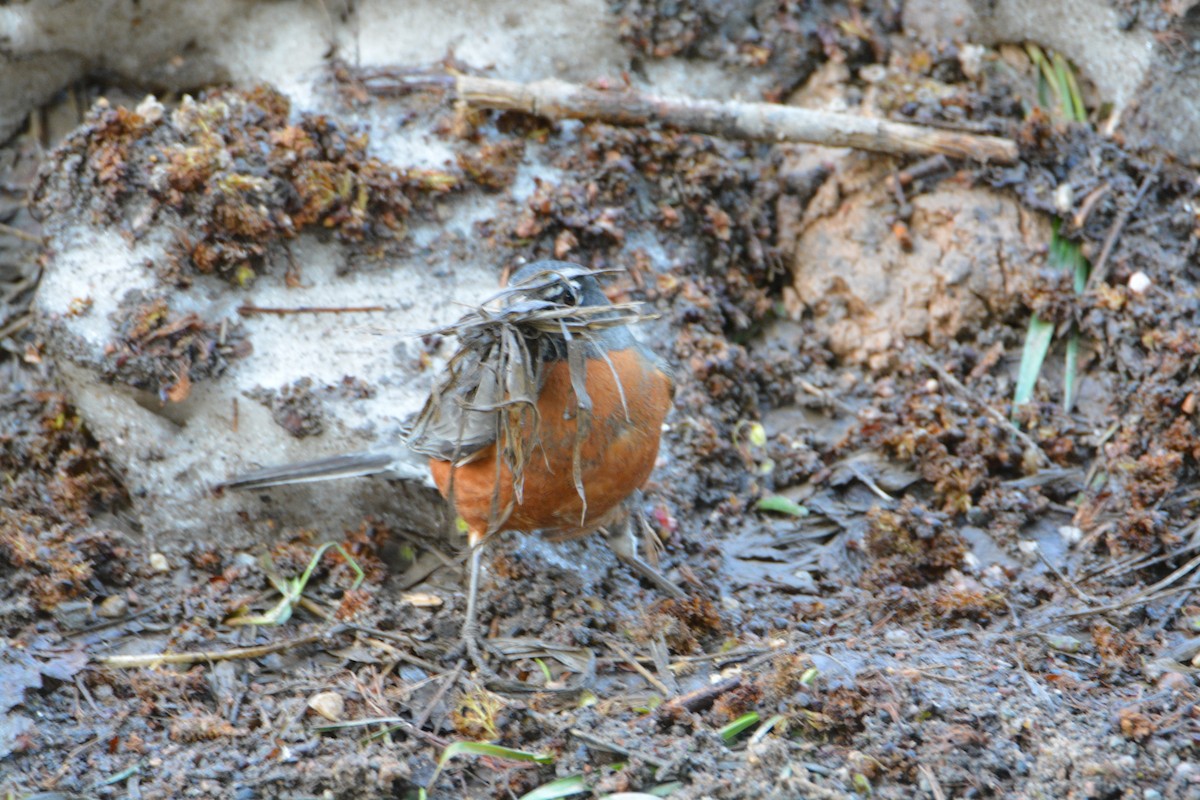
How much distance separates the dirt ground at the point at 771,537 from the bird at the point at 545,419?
0.48 metres

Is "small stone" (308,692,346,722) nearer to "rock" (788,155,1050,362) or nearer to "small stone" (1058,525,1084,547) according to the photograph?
"small stone" (1058,525,1084,547)

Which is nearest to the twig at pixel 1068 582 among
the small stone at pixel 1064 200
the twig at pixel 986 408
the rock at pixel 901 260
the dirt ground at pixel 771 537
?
the dirt ground at pixel 771 537

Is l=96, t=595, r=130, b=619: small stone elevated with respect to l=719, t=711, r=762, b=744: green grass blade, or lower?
lower

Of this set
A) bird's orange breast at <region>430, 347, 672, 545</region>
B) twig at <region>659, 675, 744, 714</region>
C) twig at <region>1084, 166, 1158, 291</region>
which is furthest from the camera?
twig at <region>1084, 166, 1158, 291</region>

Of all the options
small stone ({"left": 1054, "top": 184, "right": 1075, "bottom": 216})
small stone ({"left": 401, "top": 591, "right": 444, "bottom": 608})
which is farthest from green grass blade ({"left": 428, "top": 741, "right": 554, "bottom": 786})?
small stone ({"left": 1054, "top": 184, "right": 1075, "bottom": 216})

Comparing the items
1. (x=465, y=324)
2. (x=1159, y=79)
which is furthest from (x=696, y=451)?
(x=1159, y=79)

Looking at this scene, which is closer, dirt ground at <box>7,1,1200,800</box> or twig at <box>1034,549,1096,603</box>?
dirt ground at <box>7,1,1200,800</box>

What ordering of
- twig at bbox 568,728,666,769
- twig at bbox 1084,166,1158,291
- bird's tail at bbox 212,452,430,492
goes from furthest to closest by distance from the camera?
twig at bbox 1084,166,1158,291
bird's tail at bbox 212,452,430,492
twig at bbox 568,728,666,769

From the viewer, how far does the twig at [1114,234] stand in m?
5.95

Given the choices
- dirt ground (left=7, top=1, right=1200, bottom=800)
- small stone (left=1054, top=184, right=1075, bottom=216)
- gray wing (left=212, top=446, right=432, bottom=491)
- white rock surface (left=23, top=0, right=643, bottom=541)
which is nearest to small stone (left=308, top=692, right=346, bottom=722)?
dirt ground (left=7, top=1, right=1200, bottom=800)

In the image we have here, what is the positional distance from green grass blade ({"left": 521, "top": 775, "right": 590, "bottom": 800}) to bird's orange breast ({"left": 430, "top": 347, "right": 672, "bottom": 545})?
1.15m

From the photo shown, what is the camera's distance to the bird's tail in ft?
18.2

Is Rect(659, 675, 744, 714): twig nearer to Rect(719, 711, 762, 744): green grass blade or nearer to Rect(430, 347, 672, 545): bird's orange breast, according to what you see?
Rect(719, 711, 762, 744): green grass blade

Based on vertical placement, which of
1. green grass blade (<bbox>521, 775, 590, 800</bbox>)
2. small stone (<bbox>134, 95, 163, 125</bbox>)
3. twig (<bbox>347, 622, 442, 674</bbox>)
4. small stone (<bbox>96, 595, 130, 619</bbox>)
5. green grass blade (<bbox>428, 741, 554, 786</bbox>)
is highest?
small stone (<bbox>134, 95, 163, 125</bbox>)
